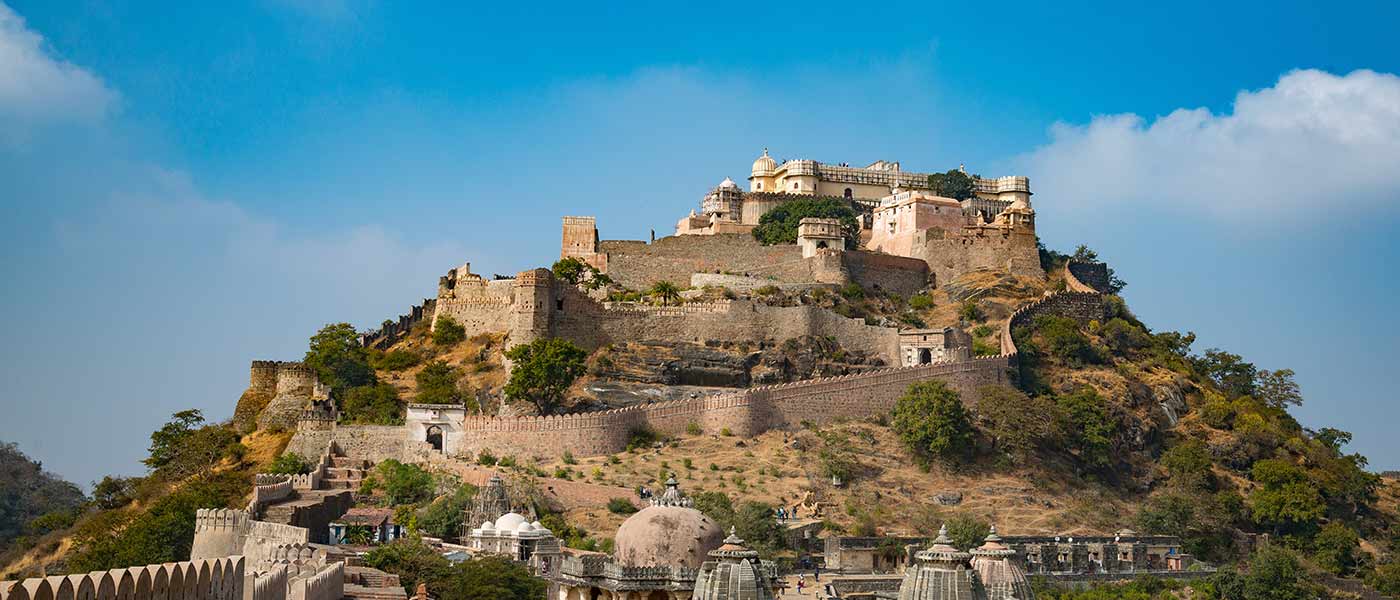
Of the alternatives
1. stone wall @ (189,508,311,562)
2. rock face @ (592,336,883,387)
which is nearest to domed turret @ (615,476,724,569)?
stone wall @ (189,508,311,562)

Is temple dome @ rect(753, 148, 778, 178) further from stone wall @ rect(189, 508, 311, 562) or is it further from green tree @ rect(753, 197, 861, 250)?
stone wall @ rect(189, 508, 311, 562)

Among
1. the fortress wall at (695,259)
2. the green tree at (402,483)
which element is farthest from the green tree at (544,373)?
the fortress wall at (695,259)

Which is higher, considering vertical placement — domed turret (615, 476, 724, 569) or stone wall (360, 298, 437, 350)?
stone wall (360, 298, 437, 350)

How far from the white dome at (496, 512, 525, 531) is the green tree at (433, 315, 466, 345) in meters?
19.9

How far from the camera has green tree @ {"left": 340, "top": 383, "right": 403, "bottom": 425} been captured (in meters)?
55.2

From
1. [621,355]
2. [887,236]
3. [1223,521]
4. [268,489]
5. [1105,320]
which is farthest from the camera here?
[887,236]

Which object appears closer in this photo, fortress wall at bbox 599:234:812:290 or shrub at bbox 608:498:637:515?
shrub at bbox 608:498:637:515

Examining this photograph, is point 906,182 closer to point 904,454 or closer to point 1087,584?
point 904,454

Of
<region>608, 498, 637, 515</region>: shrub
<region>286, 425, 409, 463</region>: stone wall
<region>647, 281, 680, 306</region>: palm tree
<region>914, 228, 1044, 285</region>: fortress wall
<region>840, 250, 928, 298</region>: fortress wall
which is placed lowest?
<region>608, 498, 637, 515</region>: shrub

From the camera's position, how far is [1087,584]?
48.9 metres

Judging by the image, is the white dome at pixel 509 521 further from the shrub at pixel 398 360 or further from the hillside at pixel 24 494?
the hillside at pixel 24 494

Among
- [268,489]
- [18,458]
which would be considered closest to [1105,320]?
[268,489]

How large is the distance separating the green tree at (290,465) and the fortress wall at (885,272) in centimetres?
2500

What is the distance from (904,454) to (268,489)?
20.2 meters
